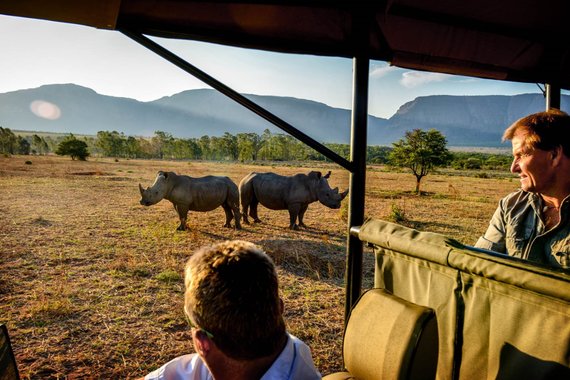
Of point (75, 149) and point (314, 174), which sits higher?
point (75, 149)

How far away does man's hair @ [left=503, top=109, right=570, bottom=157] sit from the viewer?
183 cm

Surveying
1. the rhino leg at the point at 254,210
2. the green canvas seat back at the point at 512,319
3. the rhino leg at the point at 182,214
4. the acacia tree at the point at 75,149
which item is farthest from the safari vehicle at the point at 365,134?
the acacia tree at the point at 75,149

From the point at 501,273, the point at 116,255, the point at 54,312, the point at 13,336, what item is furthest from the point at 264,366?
the point at 116,255

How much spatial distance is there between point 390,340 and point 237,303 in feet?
2.17

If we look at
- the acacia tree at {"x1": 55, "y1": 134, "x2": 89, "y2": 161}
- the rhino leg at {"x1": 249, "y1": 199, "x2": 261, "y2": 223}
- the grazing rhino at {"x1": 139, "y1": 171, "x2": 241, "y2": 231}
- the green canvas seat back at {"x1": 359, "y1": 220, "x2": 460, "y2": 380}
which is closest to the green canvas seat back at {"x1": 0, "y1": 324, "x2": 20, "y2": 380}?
the green canvas seat back at {"x1": 359, "y1": 220, "x2": 460, "y2": 380}

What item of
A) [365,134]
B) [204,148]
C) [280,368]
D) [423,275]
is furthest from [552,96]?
[204,148]

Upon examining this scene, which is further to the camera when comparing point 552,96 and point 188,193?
point 188,193

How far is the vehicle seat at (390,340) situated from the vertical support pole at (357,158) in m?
0.78

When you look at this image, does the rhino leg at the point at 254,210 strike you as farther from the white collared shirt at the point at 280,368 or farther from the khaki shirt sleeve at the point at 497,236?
the white collared shirt at the point at 280,368

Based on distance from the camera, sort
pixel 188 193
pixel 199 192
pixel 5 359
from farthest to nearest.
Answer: pixel 199 192
pixel 188 193
pixel 5 359

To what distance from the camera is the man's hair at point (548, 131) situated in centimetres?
183

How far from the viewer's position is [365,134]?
2465 millimetres

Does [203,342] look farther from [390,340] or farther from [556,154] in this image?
[556,154]

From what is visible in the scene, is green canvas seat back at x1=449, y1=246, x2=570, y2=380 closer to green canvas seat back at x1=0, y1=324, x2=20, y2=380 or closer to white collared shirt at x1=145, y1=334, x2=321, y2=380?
white collared shirt at x1=145, y1=334, x2=321, y2=380
